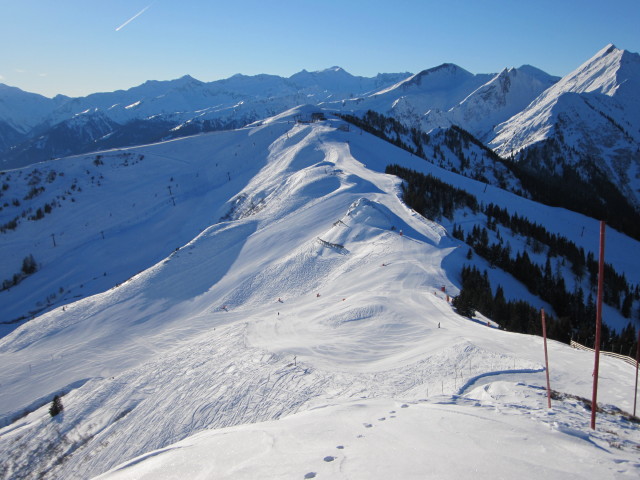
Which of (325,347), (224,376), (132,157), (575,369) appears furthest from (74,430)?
(132,157)

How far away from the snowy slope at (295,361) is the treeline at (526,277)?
298cm

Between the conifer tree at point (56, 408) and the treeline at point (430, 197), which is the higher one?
the treeline at point (430, 197)

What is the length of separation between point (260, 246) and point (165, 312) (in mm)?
12460

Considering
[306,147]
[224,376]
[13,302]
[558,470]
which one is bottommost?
[13,302]

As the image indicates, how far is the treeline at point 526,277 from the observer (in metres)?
25.7

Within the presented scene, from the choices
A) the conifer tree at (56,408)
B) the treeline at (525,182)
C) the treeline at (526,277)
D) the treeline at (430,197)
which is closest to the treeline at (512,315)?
the treeline at (526,277)

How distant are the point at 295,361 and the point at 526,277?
36543mm

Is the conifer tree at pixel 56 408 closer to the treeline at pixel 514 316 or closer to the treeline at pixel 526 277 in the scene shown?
the treeline at pixel 526 277

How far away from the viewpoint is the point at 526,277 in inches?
1689

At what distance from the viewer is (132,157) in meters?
102

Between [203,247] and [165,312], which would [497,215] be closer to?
[203,247]

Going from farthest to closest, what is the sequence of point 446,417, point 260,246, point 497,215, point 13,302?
point 497,215, point 13,302, point 260,246, point 446,417

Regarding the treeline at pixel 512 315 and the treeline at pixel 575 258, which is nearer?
the treeline at pixel 512 315

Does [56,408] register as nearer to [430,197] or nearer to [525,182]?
[430,197]
